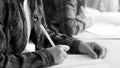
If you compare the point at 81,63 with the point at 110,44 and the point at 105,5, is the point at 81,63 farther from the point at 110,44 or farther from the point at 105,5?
the point at 105,5

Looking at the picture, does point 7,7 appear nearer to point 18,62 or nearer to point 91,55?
point 18,62

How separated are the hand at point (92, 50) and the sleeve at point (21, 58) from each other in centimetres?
18

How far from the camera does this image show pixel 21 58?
0.64 metres

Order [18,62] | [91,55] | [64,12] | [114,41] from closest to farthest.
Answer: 1. [18,62]
2. [91,55]
3. [114,41]
4. [64,12]

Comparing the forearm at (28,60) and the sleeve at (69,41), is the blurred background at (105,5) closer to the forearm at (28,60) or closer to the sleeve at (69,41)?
the sleeve at (69,41)

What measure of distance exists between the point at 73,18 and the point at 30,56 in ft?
1.99

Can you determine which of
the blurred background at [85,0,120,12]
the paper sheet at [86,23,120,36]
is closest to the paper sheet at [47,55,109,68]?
the paper sheet at [86,23,120,36]

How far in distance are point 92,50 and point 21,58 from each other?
27cm

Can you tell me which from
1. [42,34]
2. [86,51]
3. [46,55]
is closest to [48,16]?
[42,34]

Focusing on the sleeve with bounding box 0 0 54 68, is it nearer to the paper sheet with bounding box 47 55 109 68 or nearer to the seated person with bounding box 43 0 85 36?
the paper sheet with bounding box 47 55 109 68

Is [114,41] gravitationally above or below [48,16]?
below

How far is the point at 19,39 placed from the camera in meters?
0.69

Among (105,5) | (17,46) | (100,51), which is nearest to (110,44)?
(100,51)

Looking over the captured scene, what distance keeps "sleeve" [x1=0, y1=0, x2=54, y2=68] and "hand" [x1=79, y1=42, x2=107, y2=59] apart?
0.18 metres
